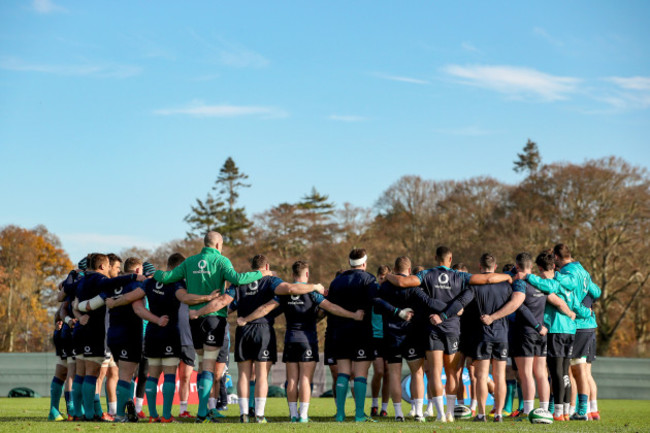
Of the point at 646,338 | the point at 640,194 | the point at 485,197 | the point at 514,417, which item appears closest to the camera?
the point at 514,417

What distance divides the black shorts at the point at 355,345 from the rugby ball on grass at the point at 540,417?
7.78ft

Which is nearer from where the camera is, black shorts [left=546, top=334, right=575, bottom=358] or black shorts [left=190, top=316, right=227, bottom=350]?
black shorts [left=190, top=316, right=227, bottom=350]

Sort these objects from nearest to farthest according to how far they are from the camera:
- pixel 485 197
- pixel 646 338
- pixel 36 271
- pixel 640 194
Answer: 1. pixel 640 194
2. pixel 646 338
3. pixel 485 197
4. pixel 36 271

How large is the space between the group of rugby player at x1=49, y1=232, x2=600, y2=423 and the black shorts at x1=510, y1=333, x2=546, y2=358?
2 centimetres

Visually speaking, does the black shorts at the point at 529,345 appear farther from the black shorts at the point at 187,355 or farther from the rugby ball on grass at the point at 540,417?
the black shorts at the point at 187,355

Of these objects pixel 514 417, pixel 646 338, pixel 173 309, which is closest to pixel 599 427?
pixel 514 417

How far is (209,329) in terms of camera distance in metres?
11.4

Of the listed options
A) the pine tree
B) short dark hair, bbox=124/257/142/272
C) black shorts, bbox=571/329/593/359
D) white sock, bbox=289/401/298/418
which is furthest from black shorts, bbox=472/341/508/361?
the pine tree

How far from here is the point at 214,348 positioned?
448 inches

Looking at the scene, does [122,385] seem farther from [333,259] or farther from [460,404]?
[333,259]

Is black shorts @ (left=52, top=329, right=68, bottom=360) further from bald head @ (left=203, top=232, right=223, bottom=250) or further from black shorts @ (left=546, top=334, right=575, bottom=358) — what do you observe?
black shorts @ (left=546, top=334, right=575, bottom=358)

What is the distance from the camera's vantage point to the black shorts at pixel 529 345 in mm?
12297

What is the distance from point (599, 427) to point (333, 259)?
1740 inches

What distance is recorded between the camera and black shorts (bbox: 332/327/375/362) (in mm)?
11656
